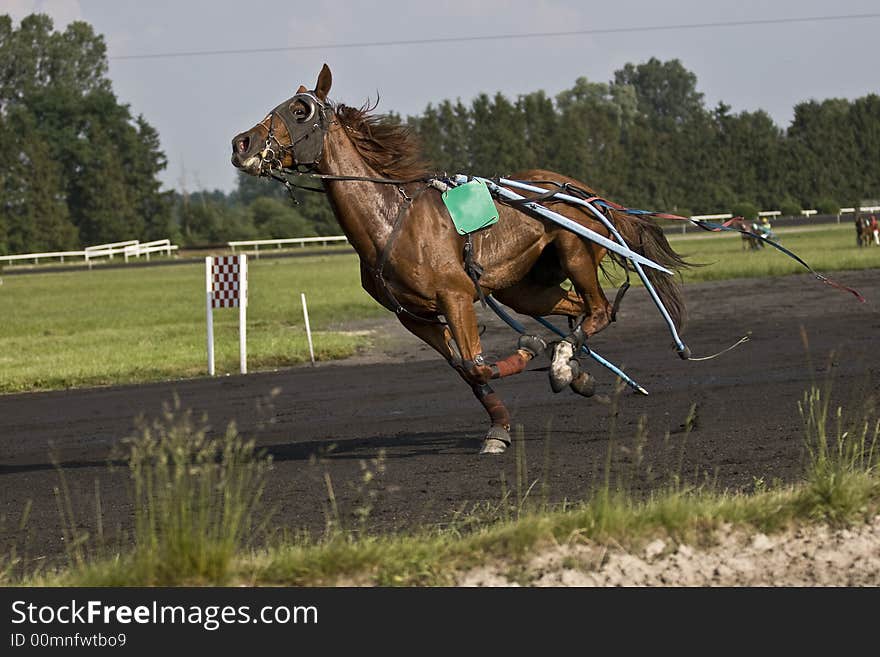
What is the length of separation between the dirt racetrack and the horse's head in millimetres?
1674

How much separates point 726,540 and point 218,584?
2.23 m

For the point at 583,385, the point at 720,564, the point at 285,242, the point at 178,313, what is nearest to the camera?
the point at 720,564

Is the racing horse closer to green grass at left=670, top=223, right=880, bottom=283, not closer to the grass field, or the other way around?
the grass field

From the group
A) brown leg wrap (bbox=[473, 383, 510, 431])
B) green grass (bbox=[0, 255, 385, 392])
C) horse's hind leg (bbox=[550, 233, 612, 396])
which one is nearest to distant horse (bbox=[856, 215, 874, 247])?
green grass (bbox=[0, 255, 385, 392])

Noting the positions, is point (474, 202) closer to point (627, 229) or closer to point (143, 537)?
point (627, 229)

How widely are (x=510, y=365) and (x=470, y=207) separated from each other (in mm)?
1103

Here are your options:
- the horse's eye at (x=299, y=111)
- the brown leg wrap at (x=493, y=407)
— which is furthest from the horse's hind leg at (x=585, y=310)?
the horse's eye at (x=299, y=111)

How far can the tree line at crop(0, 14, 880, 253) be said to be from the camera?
70.1 metres

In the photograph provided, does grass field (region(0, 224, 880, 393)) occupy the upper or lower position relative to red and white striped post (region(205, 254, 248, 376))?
lower

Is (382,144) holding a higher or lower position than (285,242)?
higher

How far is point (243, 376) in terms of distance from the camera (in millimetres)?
15141

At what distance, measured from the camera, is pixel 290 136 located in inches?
328

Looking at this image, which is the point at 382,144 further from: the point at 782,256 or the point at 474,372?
the point at 782,256

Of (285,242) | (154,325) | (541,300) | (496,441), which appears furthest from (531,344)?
(285,242)
